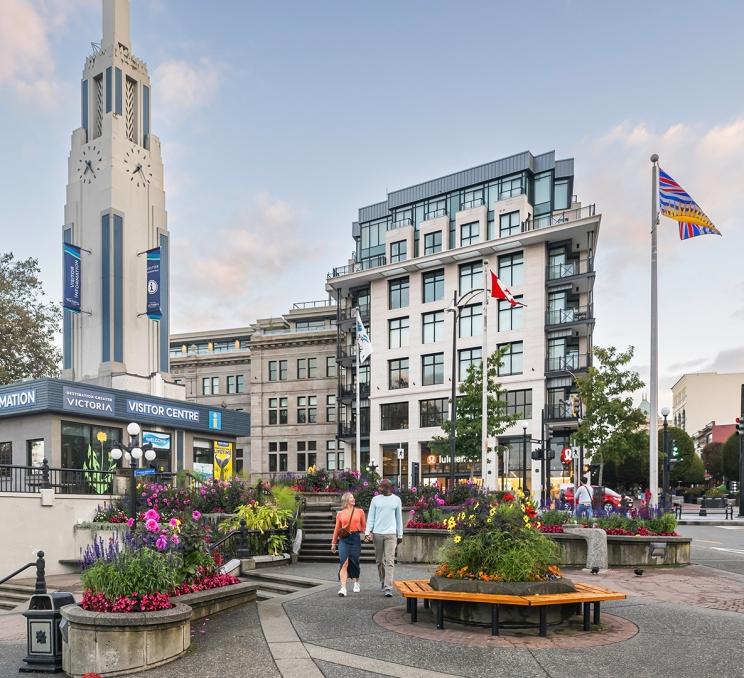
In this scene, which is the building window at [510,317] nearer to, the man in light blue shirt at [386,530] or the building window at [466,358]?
the building window at [466,358]

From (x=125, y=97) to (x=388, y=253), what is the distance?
90.2 ft

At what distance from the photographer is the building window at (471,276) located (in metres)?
54.8

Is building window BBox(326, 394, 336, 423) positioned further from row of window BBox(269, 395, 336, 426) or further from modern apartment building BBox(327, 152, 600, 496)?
modern apartment building BBox(327, 152, 600, 496)

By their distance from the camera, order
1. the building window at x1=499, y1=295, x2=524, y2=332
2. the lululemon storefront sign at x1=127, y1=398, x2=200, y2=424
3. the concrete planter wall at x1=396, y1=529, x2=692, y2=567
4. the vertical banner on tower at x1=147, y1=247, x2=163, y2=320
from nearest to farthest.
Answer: the concrete planter wall at x1=396, y1=529, x2=692, y2=567, the lululemon storefront sign at x1=127, y1=398, x2=200, y2=424, the vertical banner on tower at x1=147, y1=247, x2=163, y2=320, the building window at x1=499, y1=295, x2=524, y2=332

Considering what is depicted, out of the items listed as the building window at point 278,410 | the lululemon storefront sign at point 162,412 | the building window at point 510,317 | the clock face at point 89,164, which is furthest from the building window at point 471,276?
the clock face at point 89,164

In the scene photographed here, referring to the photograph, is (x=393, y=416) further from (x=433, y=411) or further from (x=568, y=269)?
(x=568, y=269)

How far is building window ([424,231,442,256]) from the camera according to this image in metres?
57.4

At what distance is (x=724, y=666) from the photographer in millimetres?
7703

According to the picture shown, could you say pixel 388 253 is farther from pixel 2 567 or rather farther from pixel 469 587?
pixel 469 587

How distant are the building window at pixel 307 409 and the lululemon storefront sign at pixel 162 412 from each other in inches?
1087

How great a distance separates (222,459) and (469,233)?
88.1 feet

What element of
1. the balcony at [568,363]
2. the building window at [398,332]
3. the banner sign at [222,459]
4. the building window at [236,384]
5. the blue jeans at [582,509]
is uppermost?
the building window at [398,332]

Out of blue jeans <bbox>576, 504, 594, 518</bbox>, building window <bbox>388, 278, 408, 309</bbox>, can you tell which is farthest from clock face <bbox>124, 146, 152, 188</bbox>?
blue jeans <bbox>576, 504, 594, 518</bbox>

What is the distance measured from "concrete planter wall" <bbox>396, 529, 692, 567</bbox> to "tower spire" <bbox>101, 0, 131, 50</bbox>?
1272 inches
